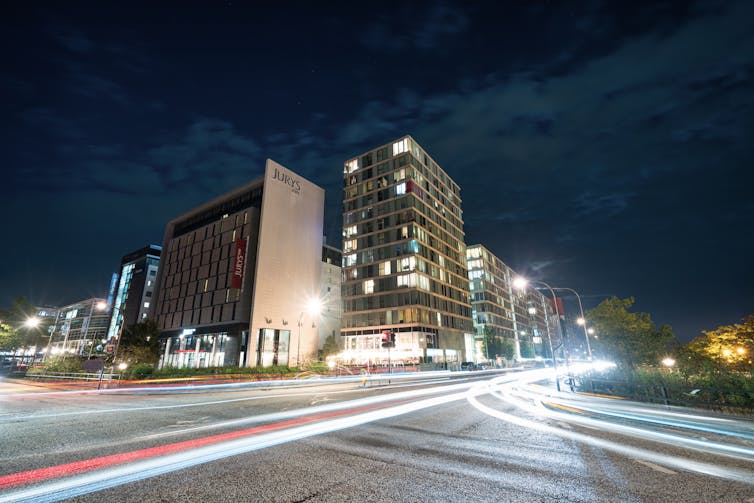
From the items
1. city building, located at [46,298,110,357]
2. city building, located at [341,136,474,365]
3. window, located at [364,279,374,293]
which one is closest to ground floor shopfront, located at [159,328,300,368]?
city building, located at [341,136,474,365]

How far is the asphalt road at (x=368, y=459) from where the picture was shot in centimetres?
483

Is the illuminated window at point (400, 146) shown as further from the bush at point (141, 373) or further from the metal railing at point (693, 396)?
the metal railing at point (693, 396)

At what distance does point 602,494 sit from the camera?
4781 millimetres

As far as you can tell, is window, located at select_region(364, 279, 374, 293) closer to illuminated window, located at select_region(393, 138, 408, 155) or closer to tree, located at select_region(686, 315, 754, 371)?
illuminated window, located at select_region(393, 138, 408, 155)

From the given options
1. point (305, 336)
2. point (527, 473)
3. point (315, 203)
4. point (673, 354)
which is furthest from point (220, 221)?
point (673, 354)

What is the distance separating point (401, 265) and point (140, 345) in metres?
48.1

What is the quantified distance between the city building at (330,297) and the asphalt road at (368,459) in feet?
217

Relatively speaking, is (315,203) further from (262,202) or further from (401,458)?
(401,458)

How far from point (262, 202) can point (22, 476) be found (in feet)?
214

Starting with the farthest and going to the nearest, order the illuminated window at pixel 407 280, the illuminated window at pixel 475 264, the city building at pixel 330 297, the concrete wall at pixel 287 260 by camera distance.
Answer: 1. the illuminated window at pixel 475 264
2. the city building at pixel 330 297
3. the illuminated window at pixel 407 280
4. the concrete wall at pixel 287 260

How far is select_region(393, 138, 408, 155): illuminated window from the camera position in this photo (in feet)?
262

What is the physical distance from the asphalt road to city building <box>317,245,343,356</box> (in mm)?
66261

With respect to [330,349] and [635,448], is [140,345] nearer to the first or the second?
[330,349]

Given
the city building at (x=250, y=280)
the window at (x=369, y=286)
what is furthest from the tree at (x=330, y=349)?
the window at (x=369, y=286)
